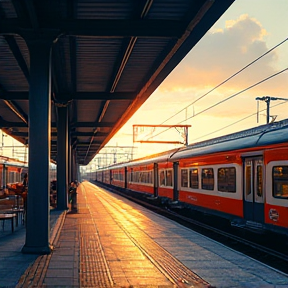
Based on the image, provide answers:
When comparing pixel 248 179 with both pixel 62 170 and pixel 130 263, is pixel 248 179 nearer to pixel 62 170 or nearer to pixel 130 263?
pixel 130 263

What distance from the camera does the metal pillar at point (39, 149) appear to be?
9.87 meters

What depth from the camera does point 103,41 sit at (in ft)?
38.5

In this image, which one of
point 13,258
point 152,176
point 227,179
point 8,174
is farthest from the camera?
point 8,174

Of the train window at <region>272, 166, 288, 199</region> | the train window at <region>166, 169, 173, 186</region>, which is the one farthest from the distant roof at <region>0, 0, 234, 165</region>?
the train window at <region>166, 169, 173, 186</region>

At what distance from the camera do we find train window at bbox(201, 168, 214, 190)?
53.0 ft

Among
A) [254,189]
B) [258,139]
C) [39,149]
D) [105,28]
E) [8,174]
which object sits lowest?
[254,189]

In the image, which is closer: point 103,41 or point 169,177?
point 103,41

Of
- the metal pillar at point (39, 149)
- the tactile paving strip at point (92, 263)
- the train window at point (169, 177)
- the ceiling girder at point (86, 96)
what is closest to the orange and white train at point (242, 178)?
the train window at point (169, 177)

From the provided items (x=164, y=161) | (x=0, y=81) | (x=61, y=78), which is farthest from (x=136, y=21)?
(x=164, y=161)

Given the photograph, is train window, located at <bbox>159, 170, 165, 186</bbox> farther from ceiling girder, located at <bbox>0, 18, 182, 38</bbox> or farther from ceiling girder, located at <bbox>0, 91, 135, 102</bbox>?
ceiling girder, located at <bbox>0, 18, 182, 38</bbox>

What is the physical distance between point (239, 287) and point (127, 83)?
34.8 feet

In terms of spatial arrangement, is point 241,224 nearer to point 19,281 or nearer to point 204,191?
point 204,191

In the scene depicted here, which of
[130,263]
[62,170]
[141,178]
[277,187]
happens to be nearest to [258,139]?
[277,187]

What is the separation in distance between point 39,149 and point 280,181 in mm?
5567
